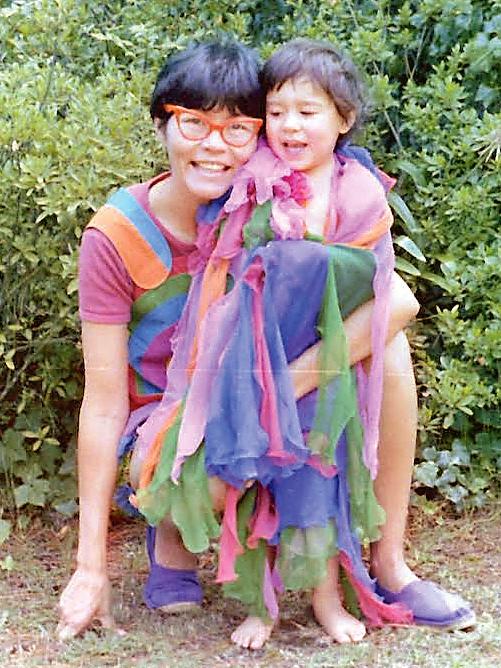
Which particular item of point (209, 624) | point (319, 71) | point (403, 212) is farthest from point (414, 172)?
point (209, 624)

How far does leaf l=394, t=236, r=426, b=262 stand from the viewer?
12.9 ft

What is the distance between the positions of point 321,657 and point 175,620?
1.50ft

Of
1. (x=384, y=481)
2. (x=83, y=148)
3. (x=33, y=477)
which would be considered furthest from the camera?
(x=33, y=477)

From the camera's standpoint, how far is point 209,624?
3189 millimetres

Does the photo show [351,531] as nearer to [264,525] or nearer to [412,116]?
[264,525]

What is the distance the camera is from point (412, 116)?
13.3ft

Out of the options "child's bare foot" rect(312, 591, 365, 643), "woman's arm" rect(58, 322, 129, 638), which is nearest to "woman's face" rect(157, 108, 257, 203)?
"woman's arm" rect(58, 322, 129, 638)

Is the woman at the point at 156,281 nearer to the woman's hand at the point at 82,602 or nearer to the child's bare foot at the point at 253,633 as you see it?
the woman's hand at the point at 82,602

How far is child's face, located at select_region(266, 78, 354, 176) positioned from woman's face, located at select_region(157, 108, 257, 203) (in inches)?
3.2

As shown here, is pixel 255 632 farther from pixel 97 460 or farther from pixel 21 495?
pixel 21 495

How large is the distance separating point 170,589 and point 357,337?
87cm

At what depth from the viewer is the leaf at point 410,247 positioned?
3918 millimetres

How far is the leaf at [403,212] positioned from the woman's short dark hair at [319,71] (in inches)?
41.8

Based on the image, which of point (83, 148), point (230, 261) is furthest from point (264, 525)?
point (83, 148)
